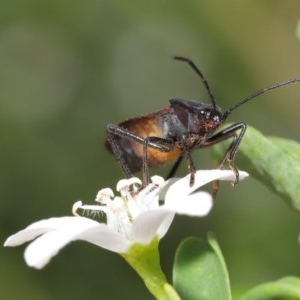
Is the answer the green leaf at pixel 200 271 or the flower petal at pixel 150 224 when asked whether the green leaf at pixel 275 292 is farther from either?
the flower petal at pixel 150 224

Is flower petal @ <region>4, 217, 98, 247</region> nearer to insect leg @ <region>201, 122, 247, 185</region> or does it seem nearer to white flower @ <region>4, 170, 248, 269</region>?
white flower @ <region>4, 170, 248, 269</region>

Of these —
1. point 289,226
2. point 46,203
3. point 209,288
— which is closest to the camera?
point 209,288

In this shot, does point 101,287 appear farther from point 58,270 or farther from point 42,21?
point 42,21

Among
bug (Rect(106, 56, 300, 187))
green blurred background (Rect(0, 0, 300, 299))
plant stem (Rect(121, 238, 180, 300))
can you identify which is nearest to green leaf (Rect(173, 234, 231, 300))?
plant stem (Rect(121, 238, 180, 300))

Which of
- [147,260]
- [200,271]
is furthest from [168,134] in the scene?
[200,271]

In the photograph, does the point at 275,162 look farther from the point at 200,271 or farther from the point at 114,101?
the point at 114,101

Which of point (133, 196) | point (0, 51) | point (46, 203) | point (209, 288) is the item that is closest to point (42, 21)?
point (0, 51)
